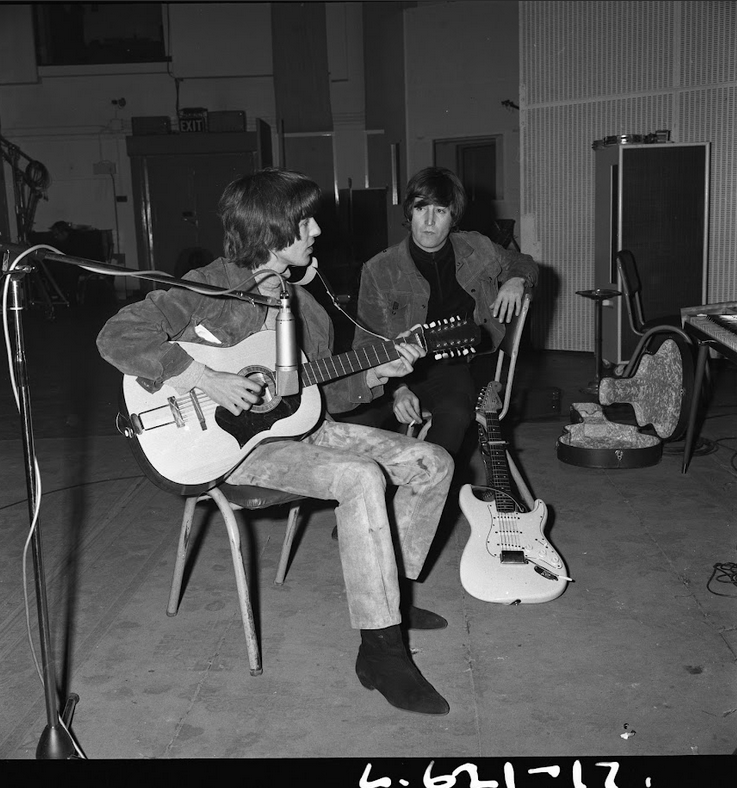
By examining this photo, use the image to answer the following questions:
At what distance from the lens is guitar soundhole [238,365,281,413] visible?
232cm

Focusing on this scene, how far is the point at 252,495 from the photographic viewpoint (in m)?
2.31

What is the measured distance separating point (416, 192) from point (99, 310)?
29.5 ft

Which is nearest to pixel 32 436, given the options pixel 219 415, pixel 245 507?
pixel 219 415

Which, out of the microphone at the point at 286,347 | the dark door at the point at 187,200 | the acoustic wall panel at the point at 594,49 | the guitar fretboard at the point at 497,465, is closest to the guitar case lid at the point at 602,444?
the guitar fretboard at the point at 497,465

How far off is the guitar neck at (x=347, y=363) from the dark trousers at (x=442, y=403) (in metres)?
0.78

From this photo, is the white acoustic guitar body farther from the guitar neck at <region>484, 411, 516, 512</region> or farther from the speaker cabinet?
→ the speaker cabinet

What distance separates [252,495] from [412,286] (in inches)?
52.0

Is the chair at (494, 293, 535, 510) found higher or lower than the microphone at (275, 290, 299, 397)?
lower

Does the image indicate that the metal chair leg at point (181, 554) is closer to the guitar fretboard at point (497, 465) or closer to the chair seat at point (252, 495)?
the chair seat at point (252, 495)

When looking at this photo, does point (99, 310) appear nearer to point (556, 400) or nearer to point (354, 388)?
point (556, 400)

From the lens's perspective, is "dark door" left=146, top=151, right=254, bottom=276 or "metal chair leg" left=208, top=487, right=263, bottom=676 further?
"dark door" left=146, top=151, right=254, bottom=276

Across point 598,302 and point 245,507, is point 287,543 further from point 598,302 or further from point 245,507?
point 598,302

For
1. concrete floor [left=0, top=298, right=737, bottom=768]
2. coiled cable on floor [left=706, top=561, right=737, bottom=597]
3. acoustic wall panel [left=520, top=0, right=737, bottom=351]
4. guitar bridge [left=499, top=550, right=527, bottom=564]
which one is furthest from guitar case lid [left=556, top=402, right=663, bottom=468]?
acoustic wall panel [left=520, top=0, right=737, bottom=351]

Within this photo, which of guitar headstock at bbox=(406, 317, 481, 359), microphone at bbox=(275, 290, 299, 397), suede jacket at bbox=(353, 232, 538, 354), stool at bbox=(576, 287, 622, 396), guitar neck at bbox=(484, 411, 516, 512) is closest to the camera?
microphone at bbox=(275, 290, 299, 397)
